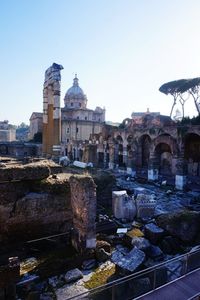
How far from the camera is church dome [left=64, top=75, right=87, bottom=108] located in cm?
4550

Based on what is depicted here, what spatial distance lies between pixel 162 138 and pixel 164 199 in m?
7.10

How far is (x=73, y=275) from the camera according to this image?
6.07 metres

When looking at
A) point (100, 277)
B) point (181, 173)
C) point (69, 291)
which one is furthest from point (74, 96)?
point (69, 291)

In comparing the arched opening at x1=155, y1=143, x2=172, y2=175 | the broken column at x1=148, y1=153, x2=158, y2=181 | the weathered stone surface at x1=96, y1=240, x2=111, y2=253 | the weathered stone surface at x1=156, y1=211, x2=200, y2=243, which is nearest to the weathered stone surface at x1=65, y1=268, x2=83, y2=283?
the weathered stone surface at x1=96, y1=240, x2=111, y2=253

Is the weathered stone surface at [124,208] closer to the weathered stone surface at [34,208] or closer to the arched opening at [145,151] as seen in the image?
the weathered stone surface at [34,208]

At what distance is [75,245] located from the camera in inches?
288

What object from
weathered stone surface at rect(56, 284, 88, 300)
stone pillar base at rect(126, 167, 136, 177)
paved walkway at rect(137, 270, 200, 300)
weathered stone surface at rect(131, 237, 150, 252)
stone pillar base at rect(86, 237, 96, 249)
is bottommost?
weathered stone surface at rect(56, 284, 88, 300)

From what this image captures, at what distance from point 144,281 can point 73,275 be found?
2.85 meters

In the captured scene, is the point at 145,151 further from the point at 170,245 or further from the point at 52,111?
the point at 170,245

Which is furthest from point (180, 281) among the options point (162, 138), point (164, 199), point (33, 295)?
point (162, 138)

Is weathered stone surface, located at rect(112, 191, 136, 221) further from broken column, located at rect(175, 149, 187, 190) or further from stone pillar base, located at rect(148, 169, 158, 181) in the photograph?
stone pillar base, located at rect(148, 169, 158, 181)

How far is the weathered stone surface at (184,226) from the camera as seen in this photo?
7969 millimetres

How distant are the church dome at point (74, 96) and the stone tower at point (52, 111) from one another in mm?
25240

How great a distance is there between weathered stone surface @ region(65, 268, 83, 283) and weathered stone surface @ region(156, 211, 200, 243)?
3422 millimetres
